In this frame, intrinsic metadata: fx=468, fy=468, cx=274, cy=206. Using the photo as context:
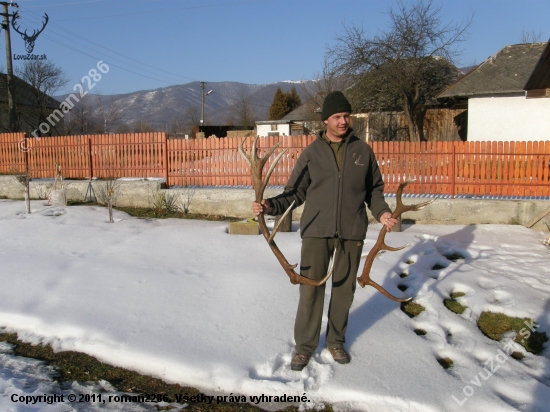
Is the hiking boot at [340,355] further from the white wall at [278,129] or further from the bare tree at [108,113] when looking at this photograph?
the bare tree at [108,113]

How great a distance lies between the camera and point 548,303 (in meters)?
5.27

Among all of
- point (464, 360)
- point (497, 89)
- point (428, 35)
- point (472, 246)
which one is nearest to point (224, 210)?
point (472, 246)

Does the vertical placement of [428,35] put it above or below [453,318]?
above

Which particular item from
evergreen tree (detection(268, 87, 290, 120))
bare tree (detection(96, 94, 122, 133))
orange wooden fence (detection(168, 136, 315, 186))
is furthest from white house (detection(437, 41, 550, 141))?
evergreen tree (detection(268, 87, 290, 120))

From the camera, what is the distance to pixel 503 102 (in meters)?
16.5

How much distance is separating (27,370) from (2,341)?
2.46 feet

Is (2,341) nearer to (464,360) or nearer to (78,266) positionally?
(78,266)

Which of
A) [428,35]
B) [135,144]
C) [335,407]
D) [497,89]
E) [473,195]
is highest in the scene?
[428,35]

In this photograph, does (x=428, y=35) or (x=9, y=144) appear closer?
(x=9, y=144)

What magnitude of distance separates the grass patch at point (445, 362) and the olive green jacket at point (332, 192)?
1409 mm

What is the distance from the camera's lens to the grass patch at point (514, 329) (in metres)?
4.51

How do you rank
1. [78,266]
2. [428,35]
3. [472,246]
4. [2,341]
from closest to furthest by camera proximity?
[2,341] → [78,266] → [472,246] → [428,35]

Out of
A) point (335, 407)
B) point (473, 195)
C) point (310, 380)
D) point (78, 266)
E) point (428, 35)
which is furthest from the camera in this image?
point (428, 35)

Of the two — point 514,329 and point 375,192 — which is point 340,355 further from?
point 514,329
